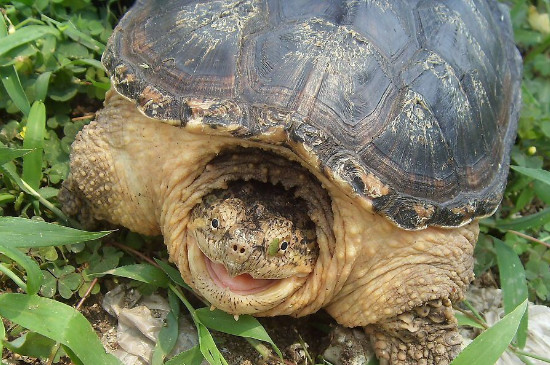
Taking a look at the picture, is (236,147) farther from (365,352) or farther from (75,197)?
(365,352)

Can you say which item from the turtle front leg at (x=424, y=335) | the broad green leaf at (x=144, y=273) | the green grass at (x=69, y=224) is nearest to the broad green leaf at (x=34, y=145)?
the green grass at (x=69, y=224)

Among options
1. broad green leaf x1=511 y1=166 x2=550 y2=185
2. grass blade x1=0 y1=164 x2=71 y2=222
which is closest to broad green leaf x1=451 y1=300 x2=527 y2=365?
broad green leaf x1=511 y1=166 x2=550 y2=185

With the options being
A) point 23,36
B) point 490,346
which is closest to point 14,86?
point 23,36

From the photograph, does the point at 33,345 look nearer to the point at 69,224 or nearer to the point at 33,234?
the point at 33,234

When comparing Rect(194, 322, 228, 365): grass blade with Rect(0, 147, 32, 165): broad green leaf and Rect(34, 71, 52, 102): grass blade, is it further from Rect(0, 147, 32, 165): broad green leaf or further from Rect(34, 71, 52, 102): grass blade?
Rect(34, 71, 52, 102): grass blade

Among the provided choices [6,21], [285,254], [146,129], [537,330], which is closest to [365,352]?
[285,254]

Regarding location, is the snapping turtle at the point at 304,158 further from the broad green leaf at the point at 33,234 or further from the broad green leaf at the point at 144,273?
the broad green leaf at the point at 33,234
